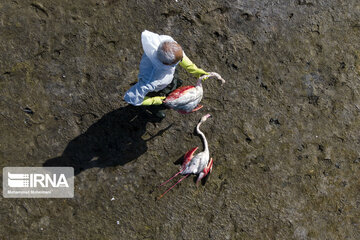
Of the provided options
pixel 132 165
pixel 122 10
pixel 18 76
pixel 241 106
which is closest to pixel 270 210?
pixel 241 106

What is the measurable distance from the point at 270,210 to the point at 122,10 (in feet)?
8.62

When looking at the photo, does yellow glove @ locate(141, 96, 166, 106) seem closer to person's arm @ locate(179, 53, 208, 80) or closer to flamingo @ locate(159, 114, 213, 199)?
person's arm @ locate(179, 53, 208, 80)

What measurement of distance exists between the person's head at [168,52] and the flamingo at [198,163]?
3.59ft

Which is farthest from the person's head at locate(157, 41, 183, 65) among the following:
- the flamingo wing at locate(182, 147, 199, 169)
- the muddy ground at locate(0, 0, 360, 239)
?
the flamingo wing at locate(182, 147, 199, 169)

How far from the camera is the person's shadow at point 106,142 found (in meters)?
2.85

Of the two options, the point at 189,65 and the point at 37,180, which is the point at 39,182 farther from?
the point at 189,65

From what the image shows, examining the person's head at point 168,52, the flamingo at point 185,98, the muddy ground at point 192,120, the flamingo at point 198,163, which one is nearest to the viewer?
the person's head at point 168,52

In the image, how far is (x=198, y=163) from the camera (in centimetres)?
272

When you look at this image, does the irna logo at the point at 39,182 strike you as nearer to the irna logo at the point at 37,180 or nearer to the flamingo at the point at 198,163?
the irna logo at the point at 37,180

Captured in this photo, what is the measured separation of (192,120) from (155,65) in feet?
3.45

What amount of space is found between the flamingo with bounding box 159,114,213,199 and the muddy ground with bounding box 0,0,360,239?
0.08 m

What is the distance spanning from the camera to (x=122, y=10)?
2898mm

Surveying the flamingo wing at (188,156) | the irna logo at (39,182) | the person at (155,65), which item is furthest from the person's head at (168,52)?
the irna logo at (39,182)

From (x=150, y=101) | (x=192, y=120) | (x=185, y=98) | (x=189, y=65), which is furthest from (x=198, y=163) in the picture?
(x=189, y=65)
